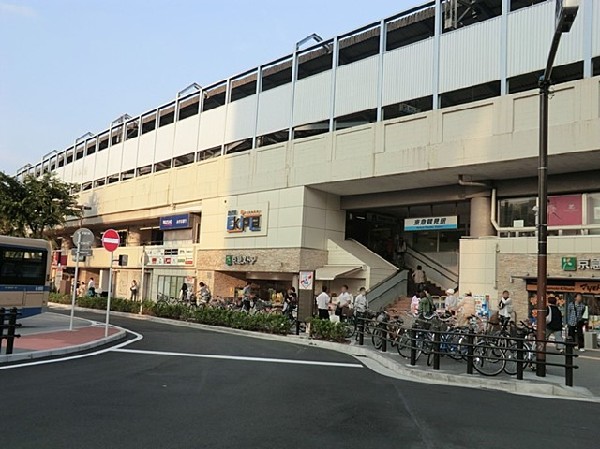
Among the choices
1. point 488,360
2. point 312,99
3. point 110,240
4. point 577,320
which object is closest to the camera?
point 488,360

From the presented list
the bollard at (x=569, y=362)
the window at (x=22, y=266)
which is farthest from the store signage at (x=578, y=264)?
the window at (x=22, y=266)

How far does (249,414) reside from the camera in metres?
7.05

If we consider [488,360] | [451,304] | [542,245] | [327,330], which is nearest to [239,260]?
[327,330]

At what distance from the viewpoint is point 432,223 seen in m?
26.7

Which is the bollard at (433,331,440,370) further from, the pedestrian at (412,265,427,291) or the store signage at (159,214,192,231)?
the store signage at (159,214,192,231)

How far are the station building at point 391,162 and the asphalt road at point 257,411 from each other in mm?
12284

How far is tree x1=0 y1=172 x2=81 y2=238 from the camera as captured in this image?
3841 cm

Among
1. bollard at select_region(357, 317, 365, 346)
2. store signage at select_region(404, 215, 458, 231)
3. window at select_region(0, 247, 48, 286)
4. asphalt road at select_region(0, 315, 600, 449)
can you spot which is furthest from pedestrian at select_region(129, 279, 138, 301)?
asphalt road at select_region(0, 315, 600, 449)

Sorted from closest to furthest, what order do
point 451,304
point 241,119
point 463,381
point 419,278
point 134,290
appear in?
point 463,381, point 451,304, point 419,278, point 241,119, point 134,290

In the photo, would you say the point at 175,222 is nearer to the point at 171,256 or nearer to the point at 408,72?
the point at 171,256

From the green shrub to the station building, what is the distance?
23.1ft

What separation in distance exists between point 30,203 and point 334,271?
24.5 m

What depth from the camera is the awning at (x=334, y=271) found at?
2678 centimetres

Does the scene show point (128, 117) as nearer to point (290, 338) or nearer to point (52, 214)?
point (52, 214)
